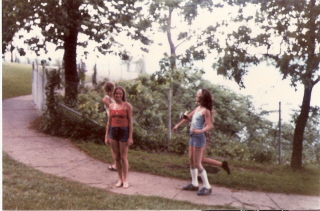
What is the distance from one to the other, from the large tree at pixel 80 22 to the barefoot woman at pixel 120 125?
832 millimetres

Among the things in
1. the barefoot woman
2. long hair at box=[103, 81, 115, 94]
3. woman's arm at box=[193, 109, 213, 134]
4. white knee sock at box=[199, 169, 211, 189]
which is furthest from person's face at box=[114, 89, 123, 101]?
white knee sock at box=[199, 169, 211, 189]

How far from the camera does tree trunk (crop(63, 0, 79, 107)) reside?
193 inches

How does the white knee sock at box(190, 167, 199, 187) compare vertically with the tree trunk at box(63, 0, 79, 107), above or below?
below

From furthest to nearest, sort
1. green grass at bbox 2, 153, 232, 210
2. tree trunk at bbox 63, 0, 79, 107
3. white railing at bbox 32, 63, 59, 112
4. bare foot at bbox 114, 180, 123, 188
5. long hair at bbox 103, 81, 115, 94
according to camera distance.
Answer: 1. white railing at bbox 32, 63, 59, 112
2. tree trunk at bbox 63, 0, 79, 107
3. long hair at bbox 103, 81, 115, 94
4. bare foot at bbox 114, 180, 123, 188
5. green grass at bbox 2, 153, 232, 210

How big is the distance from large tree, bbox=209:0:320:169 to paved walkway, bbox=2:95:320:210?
75 cm

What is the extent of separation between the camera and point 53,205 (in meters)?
4.09

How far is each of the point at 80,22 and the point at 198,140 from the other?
7.07ft

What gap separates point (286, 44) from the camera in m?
4.53

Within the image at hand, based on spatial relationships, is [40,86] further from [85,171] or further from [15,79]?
[85,171]

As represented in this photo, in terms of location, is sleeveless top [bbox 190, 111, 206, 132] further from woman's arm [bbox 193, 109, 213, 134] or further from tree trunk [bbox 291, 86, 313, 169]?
tree trunk [bbox 291, 86, 313, 169]

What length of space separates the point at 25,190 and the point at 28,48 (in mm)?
1853

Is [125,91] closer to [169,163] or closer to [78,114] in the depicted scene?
[169,163]

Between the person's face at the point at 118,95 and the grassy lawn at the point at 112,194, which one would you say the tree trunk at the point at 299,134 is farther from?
the person's face at the point at 118,95

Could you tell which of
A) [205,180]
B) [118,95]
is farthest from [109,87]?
[205,180]
